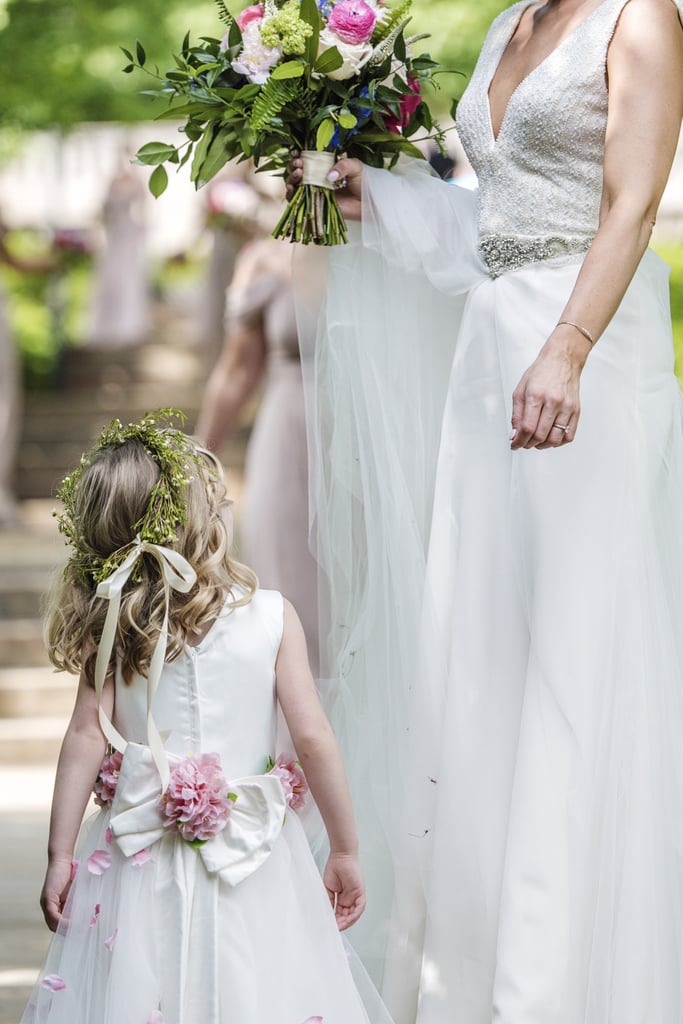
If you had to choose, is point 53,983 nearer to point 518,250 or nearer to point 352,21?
point 518,250

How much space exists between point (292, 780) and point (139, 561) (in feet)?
1.82

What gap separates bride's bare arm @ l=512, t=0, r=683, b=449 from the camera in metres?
2.93

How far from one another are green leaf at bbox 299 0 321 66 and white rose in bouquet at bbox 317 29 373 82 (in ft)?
0.08

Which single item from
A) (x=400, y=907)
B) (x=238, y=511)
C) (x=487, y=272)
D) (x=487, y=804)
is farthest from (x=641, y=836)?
(x=238, y=511)

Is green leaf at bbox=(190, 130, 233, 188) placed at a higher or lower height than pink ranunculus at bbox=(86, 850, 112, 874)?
higher

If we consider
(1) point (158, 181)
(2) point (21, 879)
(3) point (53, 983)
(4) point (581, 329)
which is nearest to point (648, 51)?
(4) point (581, 329)

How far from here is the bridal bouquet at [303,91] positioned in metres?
3.64

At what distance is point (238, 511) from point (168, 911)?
27.7 feet

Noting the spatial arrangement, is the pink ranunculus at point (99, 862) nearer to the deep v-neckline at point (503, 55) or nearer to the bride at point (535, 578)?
the bride at point (535, 578)

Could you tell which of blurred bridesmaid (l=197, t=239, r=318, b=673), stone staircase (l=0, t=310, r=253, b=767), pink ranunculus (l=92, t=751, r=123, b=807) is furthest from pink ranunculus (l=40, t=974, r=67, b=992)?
stone staircase (l=0, t=310, r=253, b=767)

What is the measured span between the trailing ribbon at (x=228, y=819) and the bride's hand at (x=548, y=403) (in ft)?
2.79

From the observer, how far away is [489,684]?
3264 millimetres

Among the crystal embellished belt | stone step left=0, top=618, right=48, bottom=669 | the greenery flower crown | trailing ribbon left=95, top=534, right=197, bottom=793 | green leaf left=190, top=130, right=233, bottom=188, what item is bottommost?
stone step left=0, top=618, right=48, bottom=669

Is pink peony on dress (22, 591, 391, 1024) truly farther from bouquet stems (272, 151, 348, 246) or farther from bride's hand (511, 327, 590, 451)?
bouquet stems (272, 151, 348, 246)
